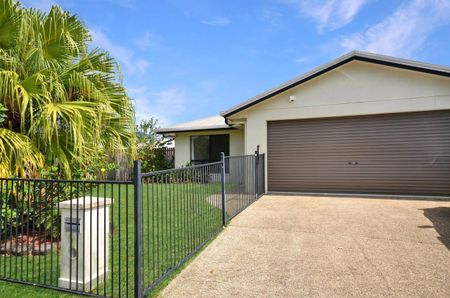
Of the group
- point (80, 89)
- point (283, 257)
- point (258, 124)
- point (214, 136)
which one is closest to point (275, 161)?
point (258, 124)

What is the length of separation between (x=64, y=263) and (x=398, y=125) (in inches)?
376

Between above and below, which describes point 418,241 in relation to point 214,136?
below

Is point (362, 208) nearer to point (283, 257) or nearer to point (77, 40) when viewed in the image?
point (283, 257)

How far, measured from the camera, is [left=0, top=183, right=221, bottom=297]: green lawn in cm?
336

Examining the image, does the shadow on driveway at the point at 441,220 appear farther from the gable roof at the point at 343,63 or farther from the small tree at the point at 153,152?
the small tree at the point at 153,152

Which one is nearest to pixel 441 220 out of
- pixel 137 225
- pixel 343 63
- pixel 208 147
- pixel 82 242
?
pixel 343 63

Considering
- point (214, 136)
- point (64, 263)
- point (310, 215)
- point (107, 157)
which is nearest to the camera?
point (64, 263)

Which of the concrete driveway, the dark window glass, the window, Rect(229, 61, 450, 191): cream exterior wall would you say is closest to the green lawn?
the concrete driveway

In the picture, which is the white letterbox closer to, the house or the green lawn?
the green lawn

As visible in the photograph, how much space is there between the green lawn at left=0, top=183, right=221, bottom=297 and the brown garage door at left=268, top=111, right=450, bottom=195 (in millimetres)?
5097

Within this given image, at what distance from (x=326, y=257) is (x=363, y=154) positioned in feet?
19.6

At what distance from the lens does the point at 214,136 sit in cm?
1455

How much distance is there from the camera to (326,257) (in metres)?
4.37

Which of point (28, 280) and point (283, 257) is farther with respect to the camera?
point (283, 257)
